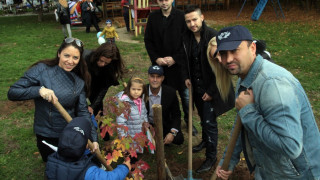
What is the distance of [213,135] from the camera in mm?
3486

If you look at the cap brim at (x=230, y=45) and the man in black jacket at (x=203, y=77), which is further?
the man in black jacket at (x=203, y=77)

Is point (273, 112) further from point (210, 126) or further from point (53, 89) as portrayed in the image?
point (53, 89)

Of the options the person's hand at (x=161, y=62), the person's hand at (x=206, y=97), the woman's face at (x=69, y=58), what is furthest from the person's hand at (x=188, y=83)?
the woman's face at (x=69, y=58)

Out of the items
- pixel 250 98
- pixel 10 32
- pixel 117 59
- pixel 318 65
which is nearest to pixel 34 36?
pixel 10 32

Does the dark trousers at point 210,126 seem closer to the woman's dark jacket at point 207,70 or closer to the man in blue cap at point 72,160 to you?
the woman's dark jacket at point 207,70

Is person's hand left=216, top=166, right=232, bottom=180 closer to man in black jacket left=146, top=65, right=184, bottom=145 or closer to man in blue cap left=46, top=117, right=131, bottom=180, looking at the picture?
man in blue cap left=46, top=117, right=131, bottom=180

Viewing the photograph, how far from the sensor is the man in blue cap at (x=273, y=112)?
149 cm

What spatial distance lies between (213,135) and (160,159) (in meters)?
0.96

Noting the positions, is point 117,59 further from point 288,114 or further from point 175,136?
point 288,114

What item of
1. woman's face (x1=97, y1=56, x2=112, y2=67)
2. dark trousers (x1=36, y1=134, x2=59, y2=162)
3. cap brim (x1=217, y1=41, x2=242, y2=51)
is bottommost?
dark trousers (x1=36, y1=134, x2=59, y2=162)

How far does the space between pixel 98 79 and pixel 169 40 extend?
1.19 metres

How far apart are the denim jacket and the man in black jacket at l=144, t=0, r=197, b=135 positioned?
2.10 meters

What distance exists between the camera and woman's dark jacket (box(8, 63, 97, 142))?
2.68 m

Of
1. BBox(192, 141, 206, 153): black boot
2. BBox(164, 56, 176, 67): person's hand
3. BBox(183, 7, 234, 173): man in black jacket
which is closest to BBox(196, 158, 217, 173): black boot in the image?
BBox(183, 7, 234, 173): man in black jacket
